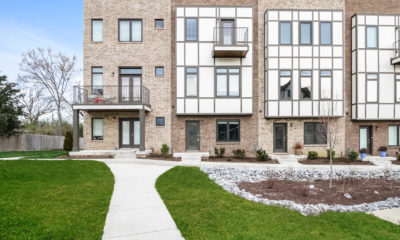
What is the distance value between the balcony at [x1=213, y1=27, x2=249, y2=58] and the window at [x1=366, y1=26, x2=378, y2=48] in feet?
25.4

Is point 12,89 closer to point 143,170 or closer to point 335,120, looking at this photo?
point 143,170

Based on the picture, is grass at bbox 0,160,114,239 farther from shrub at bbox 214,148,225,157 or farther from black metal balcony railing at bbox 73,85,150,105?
shrub at bbox 214,148,225,157

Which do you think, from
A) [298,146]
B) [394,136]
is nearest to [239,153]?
[298,146]

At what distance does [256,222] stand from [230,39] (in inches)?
485

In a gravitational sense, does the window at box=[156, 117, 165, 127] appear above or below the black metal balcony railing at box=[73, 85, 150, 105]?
below

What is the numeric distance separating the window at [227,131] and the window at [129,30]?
25.0 feet

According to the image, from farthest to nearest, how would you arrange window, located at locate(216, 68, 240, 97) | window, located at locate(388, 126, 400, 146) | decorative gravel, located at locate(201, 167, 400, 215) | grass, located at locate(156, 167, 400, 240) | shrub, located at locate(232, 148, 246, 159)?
1. window, located at locate(388, 126, 400, 146)
2. window, located at locate(216, 68, 240, 97)
3. shrub, located at locate(232, 148, 246, 159)
4. decorative gravel, located at locate(201, 167, 400, 215)
5. grass, located at locate(156, 167, 400, 240)

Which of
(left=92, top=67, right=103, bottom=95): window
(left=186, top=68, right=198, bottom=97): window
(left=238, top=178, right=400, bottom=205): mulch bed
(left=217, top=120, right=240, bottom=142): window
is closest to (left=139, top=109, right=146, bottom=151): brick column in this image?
(left=186, top=68, right=198, bottom=97): window

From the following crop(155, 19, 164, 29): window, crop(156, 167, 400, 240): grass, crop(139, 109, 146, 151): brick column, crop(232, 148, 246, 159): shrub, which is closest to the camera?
crop(156, 167, 400, 240): grass

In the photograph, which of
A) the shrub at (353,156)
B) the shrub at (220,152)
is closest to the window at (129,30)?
the shrub at (220,152)

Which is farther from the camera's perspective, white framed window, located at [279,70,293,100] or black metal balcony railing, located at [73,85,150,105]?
white framed window, located at [279,70,293,100]

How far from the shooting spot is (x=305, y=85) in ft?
46.2

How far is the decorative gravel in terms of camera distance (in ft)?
17.0

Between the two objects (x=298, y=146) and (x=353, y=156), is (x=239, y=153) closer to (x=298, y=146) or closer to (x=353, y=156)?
(x=298, y=146)
